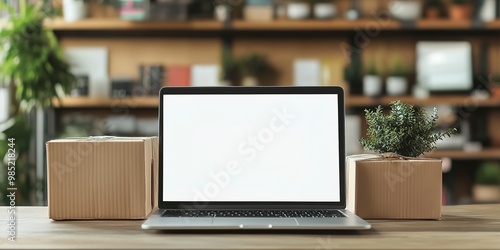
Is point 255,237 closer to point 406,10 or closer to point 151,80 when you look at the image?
point 151,80

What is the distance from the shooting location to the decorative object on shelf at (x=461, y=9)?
375cm

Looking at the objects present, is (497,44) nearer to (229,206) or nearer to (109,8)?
(109,8)

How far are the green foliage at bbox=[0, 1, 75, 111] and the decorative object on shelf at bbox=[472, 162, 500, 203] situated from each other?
2394 mm

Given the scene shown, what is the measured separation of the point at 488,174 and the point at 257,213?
2.76m

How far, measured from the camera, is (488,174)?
3689mm

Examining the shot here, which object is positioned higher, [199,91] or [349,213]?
[199,91]

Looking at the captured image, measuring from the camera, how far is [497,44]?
3.93 metres

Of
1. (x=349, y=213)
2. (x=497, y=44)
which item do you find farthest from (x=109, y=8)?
(x=349, y=213)

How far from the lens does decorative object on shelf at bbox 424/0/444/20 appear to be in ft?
12.5

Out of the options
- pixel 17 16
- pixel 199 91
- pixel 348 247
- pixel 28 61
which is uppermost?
pixel 17 16

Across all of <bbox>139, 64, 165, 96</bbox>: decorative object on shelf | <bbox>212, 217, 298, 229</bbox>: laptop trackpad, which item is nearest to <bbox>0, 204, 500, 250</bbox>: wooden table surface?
<bbox>212, 217, 298, 229</bbox>: laptop trackpad

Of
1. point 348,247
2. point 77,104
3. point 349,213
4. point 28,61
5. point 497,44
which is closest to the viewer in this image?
point 348,247

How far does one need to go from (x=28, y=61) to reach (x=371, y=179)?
2547 mm

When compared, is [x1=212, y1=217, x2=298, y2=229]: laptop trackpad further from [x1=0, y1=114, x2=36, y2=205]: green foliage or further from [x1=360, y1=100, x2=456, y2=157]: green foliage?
[x1=0, y1=114, x2=36, y2=205]: green foliage
